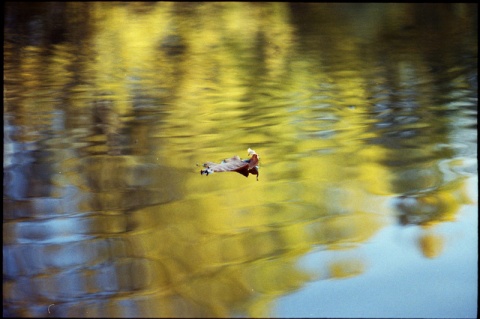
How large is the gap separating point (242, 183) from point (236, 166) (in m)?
0.09

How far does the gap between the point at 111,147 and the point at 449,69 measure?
4.97 feet

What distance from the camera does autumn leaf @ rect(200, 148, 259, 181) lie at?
152 centimetres

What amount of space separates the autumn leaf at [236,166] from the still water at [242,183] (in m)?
0.02

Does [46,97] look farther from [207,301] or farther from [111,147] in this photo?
[207,301]

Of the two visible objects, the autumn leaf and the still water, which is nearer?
the still water

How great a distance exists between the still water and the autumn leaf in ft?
0.07

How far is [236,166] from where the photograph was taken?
154cm

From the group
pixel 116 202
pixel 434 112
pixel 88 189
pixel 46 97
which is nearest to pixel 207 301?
pixel 116 202

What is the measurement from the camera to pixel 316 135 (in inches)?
70.1

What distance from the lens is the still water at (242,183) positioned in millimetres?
1020

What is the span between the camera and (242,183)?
4.80 ft

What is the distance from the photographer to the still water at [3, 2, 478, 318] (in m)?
1.02

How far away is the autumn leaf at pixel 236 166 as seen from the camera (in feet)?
4.99

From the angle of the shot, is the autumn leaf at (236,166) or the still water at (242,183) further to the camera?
the autumn leaf at (236,166)
